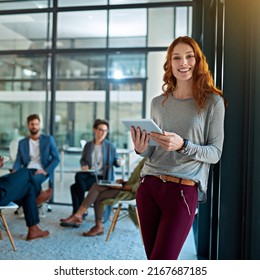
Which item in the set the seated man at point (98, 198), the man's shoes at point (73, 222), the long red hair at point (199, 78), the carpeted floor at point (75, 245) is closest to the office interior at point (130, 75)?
the long red hair at point (199, 78)

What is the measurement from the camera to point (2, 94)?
4895 mm

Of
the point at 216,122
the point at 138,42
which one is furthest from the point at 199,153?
the point at 138,42

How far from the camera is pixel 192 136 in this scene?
1230mm

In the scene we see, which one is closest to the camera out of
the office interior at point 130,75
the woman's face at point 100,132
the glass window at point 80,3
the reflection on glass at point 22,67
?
the office interior at point 130,75

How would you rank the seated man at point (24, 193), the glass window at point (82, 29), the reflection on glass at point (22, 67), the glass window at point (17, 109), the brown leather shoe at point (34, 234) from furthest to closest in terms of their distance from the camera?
the glass window at point (17, 109) < the reflection on glass at point (22, 67) < the glass window at point (82, 29) < the brown leather shoe at point (34, 234) < the seated man at point (24, 193)

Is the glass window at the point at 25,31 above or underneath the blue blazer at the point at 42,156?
above

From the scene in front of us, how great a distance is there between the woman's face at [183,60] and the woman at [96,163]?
235 centimetres

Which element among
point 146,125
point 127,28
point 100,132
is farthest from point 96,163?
point 146,125

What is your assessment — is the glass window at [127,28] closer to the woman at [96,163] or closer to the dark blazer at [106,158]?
the woman at [96,163]

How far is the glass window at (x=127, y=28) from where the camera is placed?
166 inches

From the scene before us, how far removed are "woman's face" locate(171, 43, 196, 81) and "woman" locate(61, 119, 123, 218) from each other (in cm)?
235

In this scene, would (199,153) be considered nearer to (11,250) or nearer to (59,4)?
(11,250)

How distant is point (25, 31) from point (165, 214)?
165 inches

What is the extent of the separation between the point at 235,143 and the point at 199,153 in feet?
1.45
